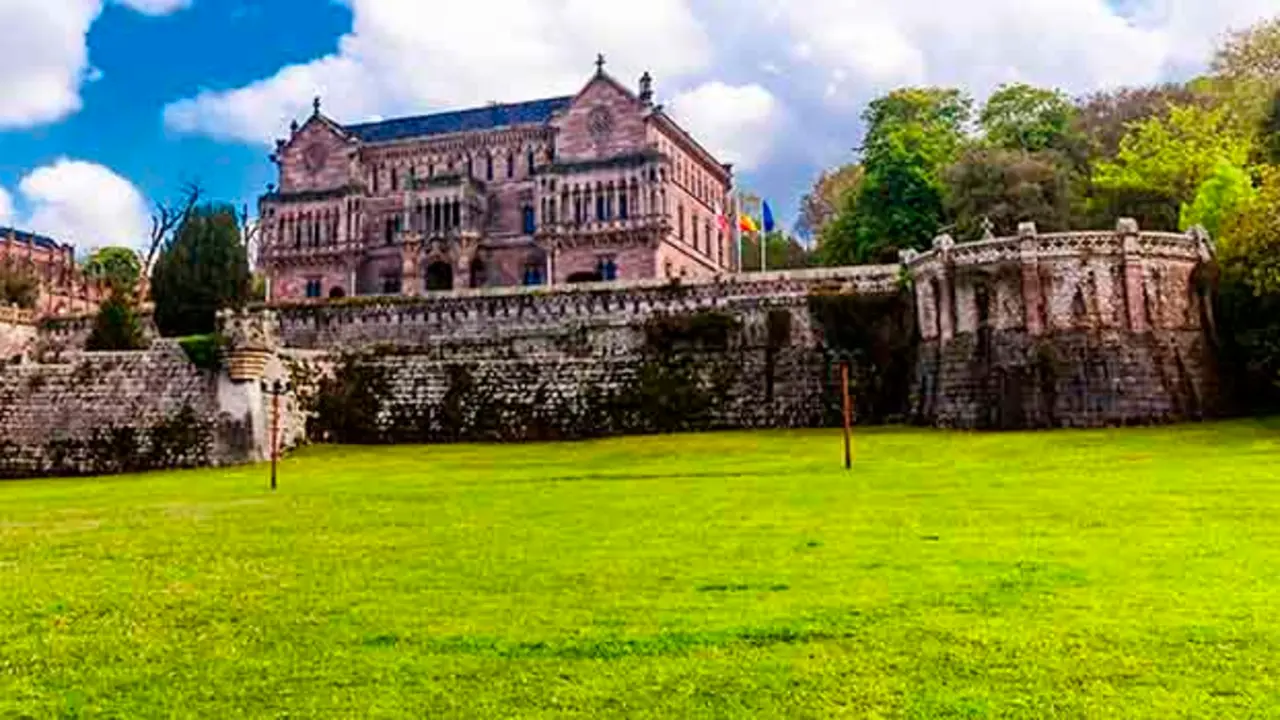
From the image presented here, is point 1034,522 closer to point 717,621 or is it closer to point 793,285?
point 717,621

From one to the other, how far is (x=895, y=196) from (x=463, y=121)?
27.9m

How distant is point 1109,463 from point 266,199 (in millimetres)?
57599

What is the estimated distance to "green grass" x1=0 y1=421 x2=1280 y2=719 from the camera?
21.5 feet

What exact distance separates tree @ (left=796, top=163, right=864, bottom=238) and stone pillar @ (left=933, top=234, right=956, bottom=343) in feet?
146

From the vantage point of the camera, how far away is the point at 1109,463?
2372cm

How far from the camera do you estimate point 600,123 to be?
6278 centimetres

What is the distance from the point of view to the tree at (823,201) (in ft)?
272

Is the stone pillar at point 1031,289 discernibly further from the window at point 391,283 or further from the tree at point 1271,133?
the window at point 391,283

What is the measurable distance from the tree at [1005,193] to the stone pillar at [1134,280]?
14.6 metres

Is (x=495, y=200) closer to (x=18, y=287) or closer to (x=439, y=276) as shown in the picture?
(x=439, y=276)

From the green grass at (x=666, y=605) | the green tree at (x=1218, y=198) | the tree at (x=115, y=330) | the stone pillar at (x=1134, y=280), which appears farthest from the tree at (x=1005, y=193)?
the tree at (x=115, y=330)

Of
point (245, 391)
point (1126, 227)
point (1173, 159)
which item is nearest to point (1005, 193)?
point (1173, 159)

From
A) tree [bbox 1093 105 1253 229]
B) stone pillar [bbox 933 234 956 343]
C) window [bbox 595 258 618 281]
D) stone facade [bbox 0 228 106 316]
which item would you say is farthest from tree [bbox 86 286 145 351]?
tree [bbox 1093 105 1253 229]

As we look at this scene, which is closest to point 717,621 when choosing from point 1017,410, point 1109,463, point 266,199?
point 1109,463
